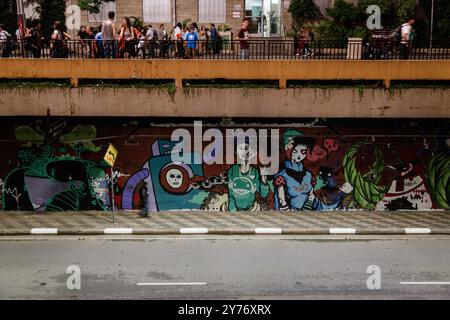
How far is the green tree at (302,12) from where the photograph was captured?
2812 centimetres

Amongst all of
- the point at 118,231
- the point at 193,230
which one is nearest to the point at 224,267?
the point at 193,230

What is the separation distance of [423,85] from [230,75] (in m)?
5.67

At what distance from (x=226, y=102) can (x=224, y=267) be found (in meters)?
5.43

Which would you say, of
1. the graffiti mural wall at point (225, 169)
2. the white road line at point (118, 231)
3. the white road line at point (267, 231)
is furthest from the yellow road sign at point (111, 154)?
the white road line at point (267, 231)

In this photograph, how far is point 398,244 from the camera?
1526 cm

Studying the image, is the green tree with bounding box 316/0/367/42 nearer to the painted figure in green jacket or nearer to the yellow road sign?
the painted figure in green jacket

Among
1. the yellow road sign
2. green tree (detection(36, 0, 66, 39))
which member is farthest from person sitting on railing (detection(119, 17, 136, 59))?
green tree (detection(36, 0, 66, 39))

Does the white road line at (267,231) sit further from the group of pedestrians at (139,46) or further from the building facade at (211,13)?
the building facade at (211,13)

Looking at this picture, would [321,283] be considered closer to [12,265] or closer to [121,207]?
[12,265]

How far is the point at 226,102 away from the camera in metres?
16.8

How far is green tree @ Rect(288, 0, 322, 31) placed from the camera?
28.1 metres

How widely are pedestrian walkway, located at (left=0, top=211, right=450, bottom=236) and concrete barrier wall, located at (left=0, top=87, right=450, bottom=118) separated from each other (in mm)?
3151

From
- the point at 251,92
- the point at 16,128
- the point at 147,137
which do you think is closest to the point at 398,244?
the point at 251,92

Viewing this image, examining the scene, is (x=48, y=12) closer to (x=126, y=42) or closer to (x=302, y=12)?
(x=302, y=12)
